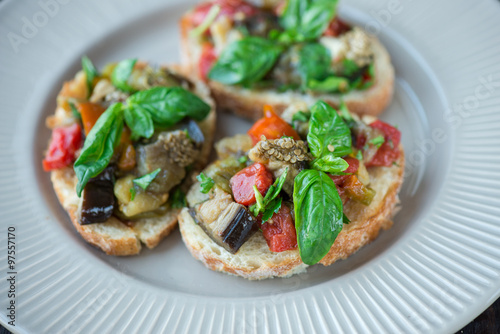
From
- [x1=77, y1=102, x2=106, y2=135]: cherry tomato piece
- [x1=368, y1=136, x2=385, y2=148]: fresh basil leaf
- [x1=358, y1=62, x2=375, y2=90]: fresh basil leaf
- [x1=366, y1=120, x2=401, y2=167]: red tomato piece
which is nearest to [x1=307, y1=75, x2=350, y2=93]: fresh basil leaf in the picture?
[x1=358, y1=62, x2=375, y2=90]: fresh basil leaf

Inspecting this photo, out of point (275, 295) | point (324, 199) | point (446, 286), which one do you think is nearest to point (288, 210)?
point (324, 199)

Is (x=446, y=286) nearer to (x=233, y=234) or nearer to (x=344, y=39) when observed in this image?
(x=233, y=234)

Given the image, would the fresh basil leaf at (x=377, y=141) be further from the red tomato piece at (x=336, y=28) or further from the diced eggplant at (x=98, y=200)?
the diced eggplant at (x=98, y=200)

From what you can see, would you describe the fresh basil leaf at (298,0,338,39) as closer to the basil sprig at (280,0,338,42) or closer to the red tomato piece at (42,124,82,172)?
the basil sprig at (280,0,338,42)

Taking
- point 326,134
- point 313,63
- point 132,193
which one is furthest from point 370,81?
point 132,193

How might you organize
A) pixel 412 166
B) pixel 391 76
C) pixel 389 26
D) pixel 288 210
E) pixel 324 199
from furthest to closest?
1. pixel 389 26
2. pixel 391 76
3. pixel 412 166
4. pixel 288 210
5. pixel 324 199

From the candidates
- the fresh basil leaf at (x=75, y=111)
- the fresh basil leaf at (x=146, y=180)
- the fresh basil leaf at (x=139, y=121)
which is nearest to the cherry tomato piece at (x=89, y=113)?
the fresh basil leaf at (x=75, y=111)
